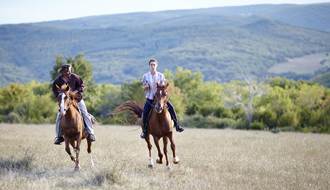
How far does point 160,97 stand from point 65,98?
2.39 metres

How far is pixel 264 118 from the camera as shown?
3164 centimetres

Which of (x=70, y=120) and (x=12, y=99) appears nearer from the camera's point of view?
(x=70, y=120)

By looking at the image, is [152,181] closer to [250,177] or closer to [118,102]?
[250,177]

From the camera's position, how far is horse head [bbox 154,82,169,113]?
30.3 feet

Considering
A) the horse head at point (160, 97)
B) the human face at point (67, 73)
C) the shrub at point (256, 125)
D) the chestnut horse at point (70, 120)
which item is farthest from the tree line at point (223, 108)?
the human face at point (67, 73)

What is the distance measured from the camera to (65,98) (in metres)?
9.07

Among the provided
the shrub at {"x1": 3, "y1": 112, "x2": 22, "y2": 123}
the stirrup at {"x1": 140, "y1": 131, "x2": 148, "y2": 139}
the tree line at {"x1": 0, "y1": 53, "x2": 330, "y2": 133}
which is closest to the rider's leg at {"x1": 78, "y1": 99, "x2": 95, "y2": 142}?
the stirrup at {"x1": 140, "y1": 131, "x2": 148, "y2": 139}

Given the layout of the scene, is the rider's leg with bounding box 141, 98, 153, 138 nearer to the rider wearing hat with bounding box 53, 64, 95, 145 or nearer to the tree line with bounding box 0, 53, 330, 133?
the rider wearing hat with bounding box 53, 64, 95, 145

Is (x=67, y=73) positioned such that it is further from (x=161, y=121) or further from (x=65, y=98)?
(x=161, y=121)

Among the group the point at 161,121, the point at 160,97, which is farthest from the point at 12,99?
the point at 160,97

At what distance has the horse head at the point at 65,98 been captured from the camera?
29.2ft

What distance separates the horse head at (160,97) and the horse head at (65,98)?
7.33 feet

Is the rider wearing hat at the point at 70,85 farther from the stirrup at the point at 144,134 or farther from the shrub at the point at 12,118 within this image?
the shrub at the point at 12,118

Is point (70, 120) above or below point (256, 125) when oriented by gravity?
above
